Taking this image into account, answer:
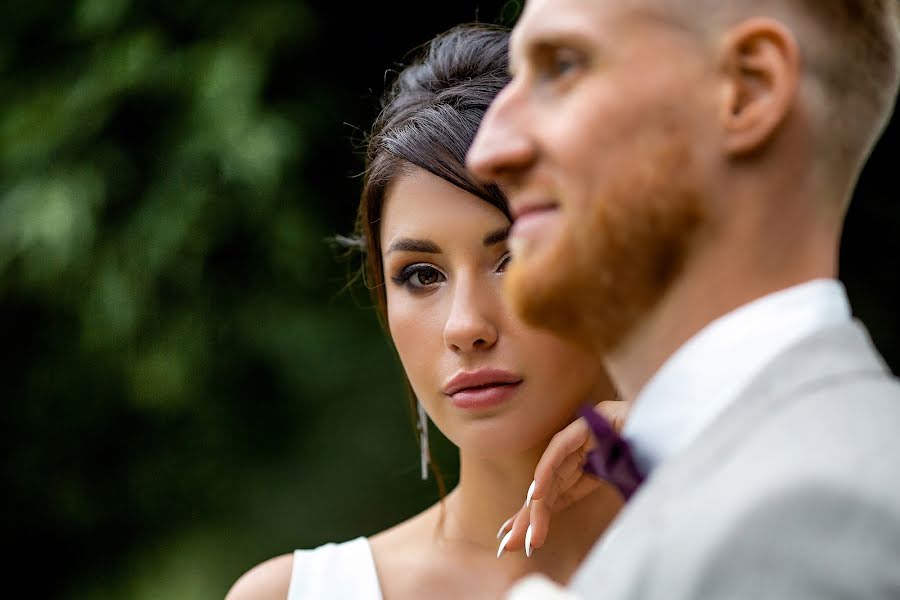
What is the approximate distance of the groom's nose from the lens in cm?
144

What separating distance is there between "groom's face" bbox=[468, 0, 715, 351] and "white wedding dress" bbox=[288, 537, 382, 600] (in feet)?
4.30

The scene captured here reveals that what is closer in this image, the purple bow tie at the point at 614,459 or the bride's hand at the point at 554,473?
the purple bow tie at the point at 614,459

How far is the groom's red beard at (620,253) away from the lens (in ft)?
4.48

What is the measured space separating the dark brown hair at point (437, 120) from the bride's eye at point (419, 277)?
175 mm

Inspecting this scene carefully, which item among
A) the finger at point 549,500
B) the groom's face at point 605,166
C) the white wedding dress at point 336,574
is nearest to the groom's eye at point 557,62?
the groom's face at point 605,166

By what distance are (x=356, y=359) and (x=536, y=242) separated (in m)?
2.65

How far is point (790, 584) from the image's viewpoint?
1114 millimetres

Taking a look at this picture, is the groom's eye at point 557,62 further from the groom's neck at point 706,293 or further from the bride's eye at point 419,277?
the bride's eye at point 419,277

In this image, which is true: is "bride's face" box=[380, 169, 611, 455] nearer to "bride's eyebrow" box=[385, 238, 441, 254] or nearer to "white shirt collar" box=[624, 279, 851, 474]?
"bride's eyebrow" box=[385, 238, 441, 254]

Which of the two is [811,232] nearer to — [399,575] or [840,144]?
[840,144]

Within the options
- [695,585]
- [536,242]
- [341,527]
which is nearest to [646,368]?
[536,242]

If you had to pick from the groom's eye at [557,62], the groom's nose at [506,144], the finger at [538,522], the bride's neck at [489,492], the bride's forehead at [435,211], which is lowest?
the bride's neck at [489,492]

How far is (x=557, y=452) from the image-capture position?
2135 millimetres

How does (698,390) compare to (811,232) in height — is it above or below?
below
